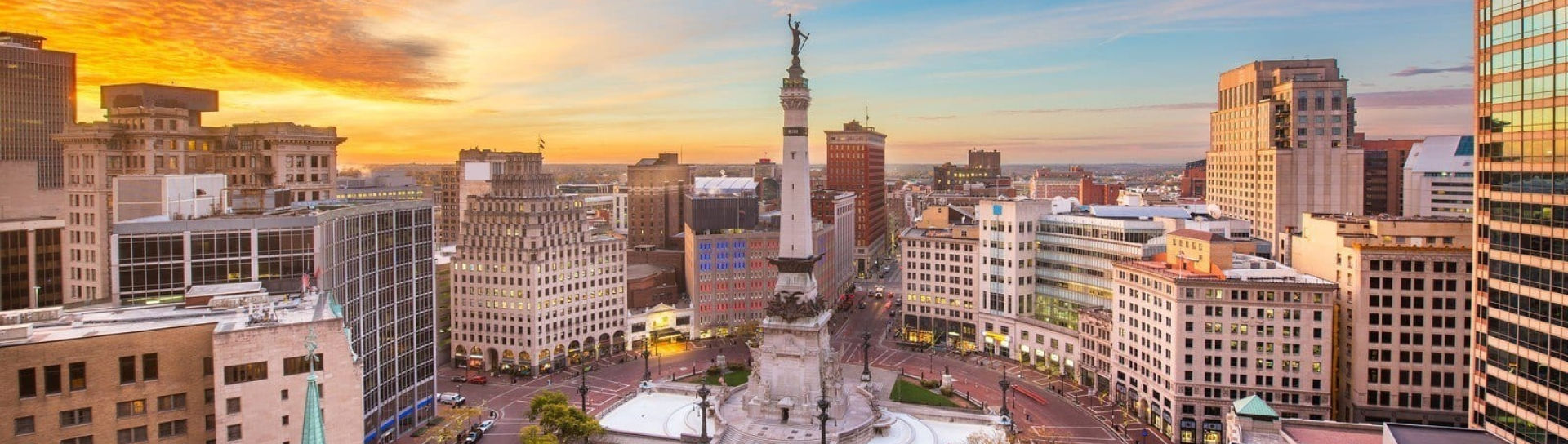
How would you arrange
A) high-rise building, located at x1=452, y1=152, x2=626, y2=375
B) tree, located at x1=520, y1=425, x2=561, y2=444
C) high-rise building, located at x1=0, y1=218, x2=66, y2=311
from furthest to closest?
high-rise building, located at x1=452, y1=152, x2=626, y2=375, high-rise building, located at x1=0, y1=218, x2=66, y2=311, tree, located at x1=520, y1=425, x2=561, y2=444

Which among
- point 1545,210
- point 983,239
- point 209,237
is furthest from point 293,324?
point 983,239

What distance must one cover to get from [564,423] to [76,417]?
5431 centimetres

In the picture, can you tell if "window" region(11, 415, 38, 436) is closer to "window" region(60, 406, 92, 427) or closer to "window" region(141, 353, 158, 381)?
"window" region(60, 406, 92, 427)

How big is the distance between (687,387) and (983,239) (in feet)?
202

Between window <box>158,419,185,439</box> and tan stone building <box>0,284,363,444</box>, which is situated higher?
tan stone building <box>0,284,363,444</box>

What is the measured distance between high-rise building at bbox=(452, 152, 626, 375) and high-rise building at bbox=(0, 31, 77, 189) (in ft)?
265

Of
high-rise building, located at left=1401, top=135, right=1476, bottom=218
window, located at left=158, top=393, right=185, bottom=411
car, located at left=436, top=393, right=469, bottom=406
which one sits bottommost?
car, located at left=436, top=393, right=469, bottom=406

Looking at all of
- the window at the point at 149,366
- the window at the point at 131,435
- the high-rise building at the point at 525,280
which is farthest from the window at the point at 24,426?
the high-rise building at the point at 525,280

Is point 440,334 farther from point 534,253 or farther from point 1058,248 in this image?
point 1058,248

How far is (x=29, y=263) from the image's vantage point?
97375 mm

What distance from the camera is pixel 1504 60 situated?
70.3m

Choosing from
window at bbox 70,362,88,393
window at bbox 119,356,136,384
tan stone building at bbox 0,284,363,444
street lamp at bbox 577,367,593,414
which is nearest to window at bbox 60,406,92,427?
tan stone building at bbox 0,284,363,444

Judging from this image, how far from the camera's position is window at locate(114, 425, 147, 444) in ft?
165

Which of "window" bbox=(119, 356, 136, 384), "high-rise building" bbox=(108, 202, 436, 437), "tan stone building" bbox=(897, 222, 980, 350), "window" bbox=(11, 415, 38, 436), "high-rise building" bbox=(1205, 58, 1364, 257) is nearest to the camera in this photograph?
"window" bbox=(11, 415, 38, 436)
